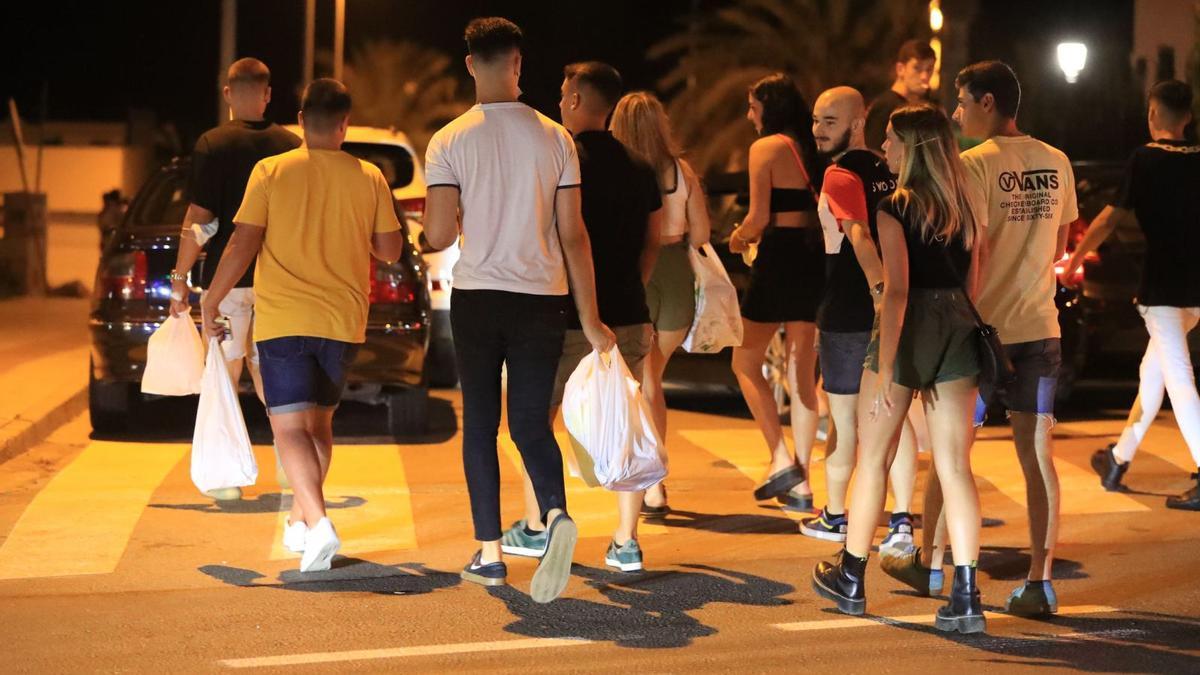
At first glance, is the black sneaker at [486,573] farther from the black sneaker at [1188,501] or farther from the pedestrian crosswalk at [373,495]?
the black sneaker at [1188,501]

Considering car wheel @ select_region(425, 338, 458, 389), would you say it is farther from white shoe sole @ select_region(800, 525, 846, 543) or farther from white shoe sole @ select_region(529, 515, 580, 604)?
white shoe sole @ select_region(529, 515, 580, 604)

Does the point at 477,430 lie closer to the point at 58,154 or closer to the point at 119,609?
the point at 119,609

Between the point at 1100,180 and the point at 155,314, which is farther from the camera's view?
the point at 1100,180

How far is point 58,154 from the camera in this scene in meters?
31.8

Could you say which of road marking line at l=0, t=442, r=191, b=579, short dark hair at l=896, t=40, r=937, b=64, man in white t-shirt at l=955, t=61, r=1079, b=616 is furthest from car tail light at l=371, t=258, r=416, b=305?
man in white t-shirt at l=955, t=61, r=1079, b=616

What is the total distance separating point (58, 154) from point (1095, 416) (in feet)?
80.0

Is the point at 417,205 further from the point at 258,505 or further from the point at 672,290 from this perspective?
the point at 672,290

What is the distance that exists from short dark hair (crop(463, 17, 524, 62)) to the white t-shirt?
19 centimetres

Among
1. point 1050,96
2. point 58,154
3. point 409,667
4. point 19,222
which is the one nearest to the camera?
point 409,667

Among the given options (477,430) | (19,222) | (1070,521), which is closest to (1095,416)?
(1070,521)

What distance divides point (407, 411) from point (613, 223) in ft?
12.9

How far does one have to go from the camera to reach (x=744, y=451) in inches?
396

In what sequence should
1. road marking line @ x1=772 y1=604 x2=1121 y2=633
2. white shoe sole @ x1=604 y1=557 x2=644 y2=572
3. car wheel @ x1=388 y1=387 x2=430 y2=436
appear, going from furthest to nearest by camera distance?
1. car wheel @ x1=388 y1=387 x2=430 y2=436
2. white shoe sole @ x1=604 y1=557 x2=644 y2=572
3. road marking line @ x1=772 y1=604 x2=1121 y2=633

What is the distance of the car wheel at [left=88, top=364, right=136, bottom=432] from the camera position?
10141 mm
